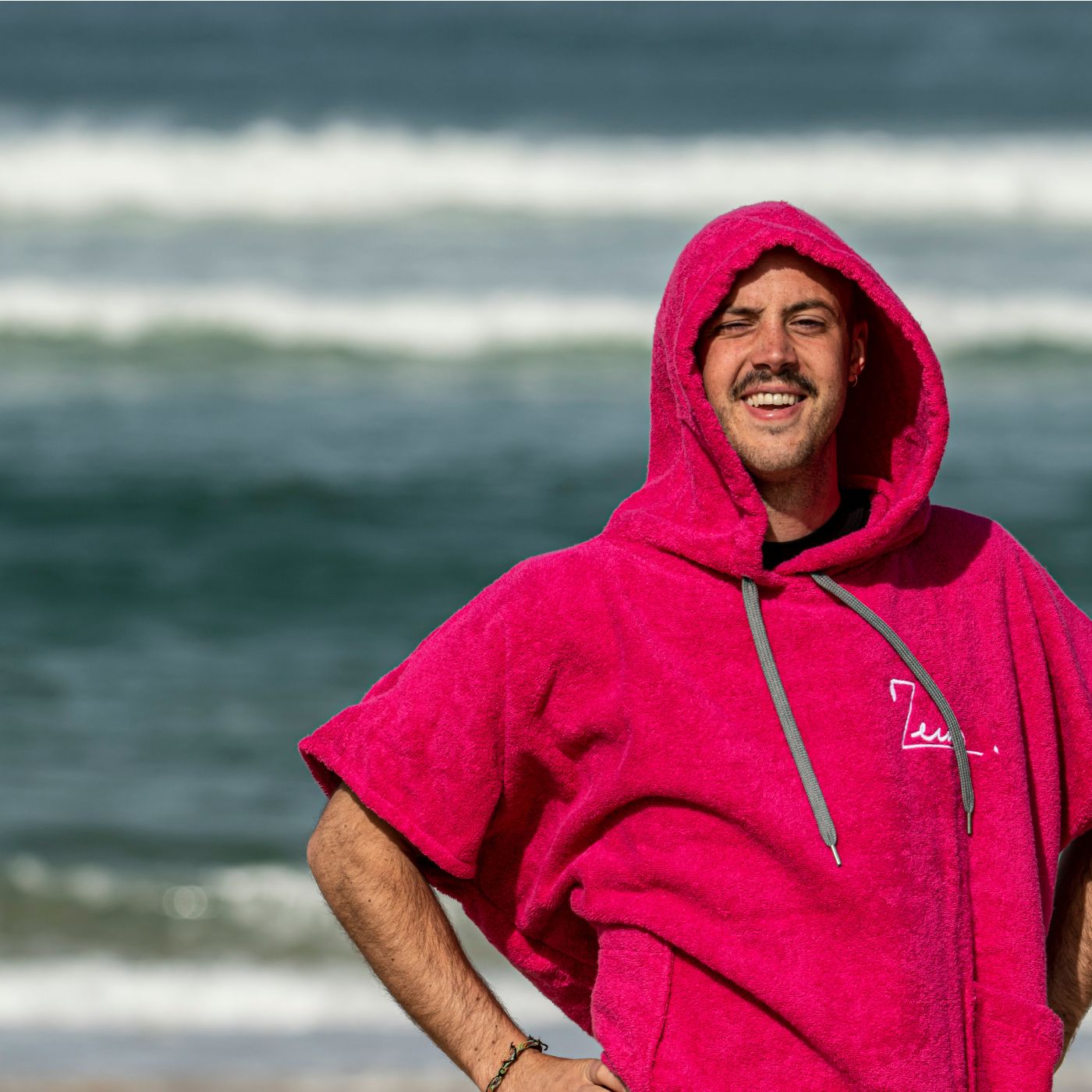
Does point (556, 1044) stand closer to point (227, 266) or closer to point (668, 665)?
point (668, 665)

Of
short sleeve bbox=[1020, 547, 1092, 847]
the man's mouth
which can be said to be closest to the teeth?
the man's mouth

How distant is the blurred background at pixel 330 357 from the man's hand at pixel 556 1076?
2320mm

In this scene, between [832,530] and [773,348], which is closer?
[773,348]

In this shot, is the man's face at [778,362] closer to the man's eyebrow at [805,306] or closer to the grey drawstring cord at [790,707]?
the man's eyebrow at [805,306]

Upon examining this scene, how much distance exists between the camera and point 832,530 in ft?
7.61

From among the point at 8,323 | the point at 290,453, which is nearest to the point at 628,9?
the point at 8,323

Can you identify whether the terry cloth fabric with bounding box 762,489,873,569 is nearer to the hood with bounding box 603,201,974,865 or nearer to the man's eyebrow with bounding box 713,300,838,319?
the hood with bounding box 603,201,974,865

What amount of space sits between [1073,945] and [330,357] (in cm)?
1044

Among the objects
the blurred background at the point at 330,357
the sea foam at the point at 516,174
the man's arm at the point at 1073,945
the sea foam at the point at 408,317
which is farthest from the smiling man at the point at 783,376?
the sea foam at the point at 516,174

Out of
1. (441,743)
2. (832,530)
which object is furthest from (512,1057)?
(832,530)

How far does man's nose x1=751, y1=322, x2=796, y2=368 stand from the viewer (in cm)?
218

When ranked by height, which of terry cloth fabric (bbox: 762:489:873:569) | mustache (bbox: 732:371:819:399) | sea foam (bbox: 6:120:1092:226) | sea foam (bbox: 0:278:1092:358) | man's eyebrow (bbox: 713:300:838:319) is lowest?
terry cloth fabric (bbox: 762:489:873:569)

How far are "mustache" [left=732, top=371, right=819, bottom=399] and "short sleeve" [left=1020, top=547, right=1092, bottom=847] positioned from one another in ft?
1.16

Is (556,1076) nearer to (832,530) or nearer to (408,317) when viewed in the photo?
(832,530)
